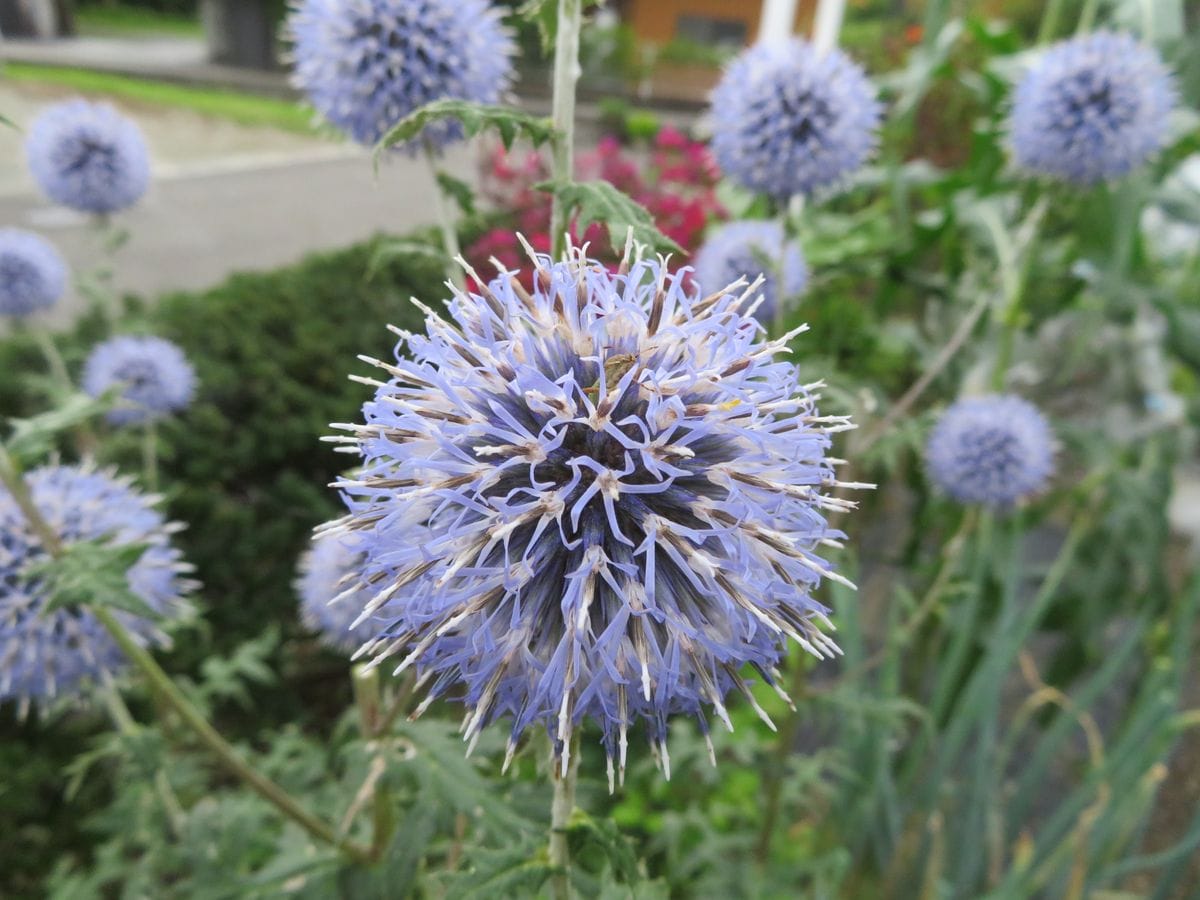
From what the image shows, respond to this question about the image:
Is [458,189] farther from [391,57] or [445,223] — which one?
[391,57]

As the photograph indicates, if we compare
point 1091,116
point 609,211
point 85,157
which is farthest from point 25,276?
point 1091,116

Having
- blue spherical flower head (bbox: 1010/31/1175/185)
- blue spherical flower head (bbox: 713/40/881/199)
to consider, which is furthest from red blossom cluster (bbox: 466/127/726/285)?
blue spherical flower head (bbox: 1010/31/1175/185)

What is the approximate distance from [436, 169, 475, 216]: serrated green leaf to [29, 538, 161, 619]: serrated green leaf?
26.6 inches

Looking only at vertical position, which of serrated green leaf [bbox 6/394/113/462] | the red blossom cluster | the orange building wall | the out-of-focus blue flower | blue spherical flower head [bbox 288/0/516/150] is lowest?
the out-of-focus blue flower

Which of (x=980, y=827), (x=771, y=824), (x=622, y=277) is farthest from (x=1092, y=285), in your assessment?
(x=622, y=277)

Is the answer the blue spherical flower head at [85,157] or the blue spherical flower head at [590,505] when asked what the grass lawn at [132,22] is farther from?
the blue spherical flower head at [590,505]

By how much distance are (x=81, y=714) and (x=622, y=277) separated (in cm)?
248

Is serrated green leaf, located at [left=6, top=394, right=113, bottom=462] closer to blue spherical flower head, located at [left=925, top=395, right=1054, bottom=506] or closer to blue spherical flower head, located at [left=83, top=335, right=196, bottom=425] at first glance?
blue spherical flower head, located at [left=83, top=335, right=196, bottom=425]

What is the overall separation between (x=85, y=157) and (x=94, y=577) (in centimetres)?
182

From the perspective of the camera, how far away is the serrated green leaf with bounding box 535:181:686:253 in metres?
0.89

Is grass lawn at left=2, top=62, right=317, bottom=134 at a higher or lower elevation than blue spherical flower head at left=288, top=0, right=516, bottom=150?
lower

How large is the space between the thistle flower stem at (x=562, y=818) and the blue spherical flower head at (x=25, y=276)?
227 centimetres

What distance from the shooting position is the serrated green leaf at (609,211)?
89 centimetres

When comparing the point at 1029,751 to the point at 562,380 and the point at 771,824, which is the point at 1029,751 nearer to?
the point at 771,824
